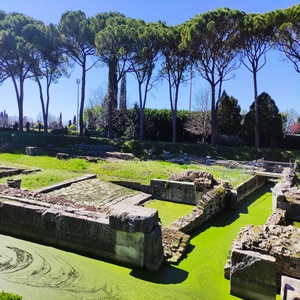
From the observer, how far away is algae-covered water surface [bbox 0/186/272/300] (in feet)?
15.0

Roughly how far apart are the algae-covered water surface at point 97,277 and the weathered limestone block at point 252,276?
285 mm

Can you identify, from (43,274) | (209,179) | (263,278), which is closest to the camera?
(263,278)

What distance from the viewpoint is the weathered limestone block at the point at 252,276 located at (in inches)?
181

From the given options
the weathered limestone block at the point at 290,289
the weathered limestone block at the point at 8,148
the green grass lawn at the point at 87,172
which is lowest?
the weathered limestone block at the point at 290,289

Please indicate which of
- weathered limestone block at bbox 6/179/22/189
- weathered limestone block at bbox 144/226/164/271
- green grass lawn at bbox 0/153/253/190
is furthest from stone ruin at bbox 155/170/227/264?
weathered limestone block at bbox 6/179/22/189

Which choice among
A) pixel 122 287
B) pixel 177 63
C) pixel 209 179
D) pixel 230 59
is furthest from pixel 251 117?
pixel 122 287

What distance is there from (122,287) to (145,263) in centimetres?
77

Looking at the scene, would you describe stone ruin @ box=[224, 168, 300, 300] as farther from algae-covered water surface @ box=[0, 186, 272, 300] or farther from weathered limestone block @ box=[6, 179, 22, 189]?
weathered limestone block @ box=[6, 179, 22, 189]

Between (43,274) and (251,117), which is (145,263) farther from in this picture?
(251,117)

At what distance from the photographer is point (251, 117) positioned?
27125 mm

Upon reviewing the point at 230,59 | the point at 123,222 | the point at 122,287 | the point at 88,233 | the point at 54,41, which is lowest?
the point at 122,287

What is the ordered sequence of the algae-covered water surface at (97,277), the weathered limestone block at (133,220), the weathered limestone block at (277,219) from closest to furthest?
1. the algae-covered water surface at (97,277)
2. the weathered limestone block at (133,220)
3. the weathered limestone block at (277,219)

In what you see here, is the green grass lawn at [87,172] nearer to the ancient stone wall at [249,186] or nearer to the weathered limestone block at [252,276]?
the ancient stone wall at [249,186]

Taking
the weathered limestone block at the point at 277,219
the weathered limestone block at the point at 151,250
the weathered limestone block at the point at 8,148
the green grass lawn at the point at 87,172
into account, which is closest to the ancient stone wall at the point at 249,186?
the green grass lawn at the point at 87,172
